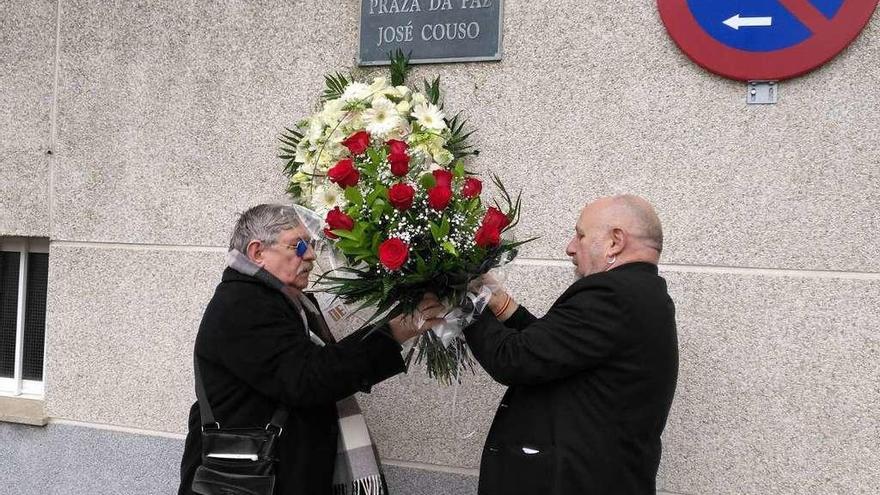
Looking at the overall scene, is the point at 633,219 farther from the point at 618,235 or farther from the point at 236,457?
the point at 236,457

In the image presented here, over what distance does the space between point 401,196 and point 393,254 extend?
0.52 feet

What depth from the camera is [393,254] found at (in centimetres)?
190

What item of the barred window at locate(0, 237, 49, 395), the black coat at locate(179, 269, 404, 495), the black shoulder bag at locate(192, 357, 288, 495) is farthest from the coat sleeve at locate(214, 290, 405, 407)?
the barred window at locate(0, 237, 49, 395)

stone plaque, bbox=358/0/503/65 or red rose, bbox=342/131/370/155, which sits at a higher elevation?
stone plaque, bbox=358/0/503/65

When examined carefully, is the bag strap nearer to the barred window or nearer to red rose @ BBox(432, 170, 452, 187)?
red rose @ BBox(432, 170, 452, 187)

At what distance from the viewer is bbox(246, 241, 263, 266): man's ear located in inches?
93.2

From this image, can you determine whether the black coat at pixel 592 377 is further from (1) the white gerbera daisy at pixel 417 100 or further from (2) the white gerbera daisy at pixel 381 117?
(1) the white gerbera daisy at pixel 417 100

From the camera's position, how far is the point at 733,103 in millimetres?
2762

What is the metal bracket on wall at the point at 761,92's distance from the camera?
2.71 metres

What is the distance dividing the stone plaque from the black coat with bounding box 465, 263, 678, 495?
1347 mm

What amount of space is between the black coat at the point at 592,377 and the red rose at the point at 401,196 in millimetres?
457

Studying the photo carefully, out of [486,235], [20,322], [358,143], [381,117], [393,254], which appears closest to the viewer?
[393,254]

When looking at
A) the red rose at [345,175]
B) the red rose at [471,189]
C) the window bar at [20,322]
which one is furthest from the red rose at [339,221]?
the window bar at [20,322]

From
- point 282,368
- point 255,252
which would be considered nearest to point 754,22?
point 255,252
